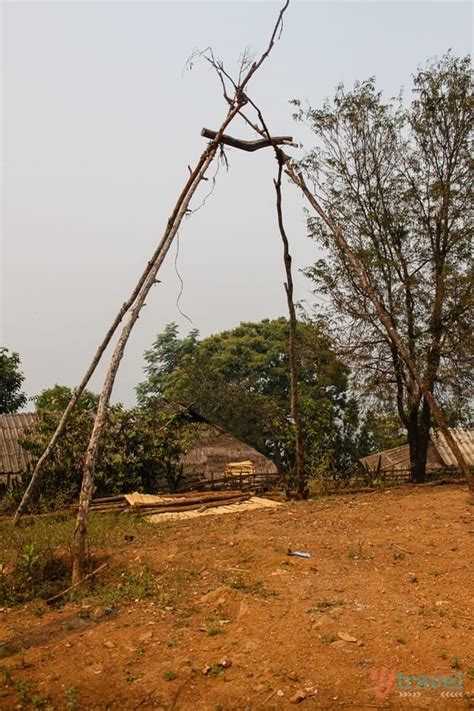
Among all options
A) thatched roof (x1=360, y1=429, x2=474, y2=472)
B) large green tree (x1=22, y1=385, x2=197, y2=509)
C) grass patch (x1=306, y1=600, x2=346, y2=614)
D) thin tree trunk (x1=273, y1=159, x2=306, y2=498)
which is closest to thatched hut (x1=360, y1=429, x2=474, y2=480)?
thatched roof (x1=360, y1=429, x2=474, y2=472)

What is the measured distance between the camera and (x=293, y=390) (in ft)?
32.7

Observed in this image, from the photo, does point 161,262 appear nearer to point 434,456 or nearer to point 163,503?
point 163,503

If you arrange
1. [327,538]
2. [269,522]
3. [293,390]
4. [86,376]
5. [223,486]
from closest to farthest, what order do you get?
[327,538] < [269,522] < [86,376] < [293,390] < [223,486]

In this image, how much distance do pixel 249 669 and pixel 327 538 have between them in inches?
113

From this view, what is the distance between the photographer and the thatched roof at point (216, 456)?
15.2 meters

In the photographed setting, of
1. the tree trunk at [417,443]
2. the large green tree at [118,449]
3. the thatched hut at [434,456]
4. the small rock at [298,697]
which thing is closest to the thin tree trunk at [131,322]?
the small rock at [298,697]

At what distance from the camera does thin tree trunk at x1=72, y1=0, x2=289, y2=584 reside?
20.0ft

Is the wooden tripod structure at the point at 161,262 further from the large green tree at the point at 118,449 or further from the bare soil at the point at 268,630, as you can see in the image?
the large green tree at the point at 118,449

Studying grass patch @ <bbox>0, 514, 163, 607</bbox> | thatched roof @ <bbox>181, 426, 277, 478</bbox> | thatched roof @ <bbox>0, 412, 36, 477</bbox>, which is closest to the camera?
grass patch @ <bbox>0, 514, 163, 607</bbox>

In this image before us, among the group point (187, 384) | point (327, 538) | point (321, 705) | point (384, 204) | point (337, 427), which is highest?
point (384, 204)

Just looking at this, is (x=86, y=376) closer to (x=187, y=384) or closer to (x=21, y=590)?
(x=21, y=590)

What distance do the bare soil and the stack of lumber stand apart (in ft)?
7.98

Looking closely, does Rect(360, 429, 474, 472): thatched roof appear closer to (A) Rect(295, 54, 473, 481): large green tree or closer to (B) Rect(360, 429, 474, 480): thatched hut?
(B) Rect(360, 429, 474, 480): thatched hut

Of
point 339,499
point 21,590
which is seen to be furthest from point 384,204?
point 21,590
